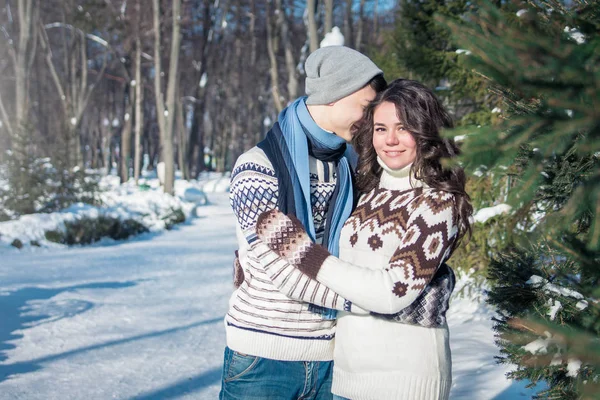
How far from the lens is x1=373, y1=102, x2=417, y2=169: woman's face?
2061 mm

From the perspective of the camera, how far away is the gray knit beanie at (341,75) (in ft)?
7.20

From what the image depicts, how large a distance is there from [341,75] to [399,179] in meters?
0.43

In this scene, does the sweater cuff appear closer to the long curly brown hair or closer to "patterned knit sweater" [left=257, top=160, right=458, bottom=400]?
"patterned knit sweater" [left=257, top=160, right=458, bottom=400]

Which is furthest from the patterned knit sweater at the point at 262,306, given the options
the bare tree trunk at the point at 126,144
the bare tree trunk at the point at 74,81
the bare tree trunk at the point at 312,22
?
the bare tree trunk at the point at 126,144

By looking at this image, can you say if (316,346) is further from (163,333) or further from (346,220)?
(163,333)

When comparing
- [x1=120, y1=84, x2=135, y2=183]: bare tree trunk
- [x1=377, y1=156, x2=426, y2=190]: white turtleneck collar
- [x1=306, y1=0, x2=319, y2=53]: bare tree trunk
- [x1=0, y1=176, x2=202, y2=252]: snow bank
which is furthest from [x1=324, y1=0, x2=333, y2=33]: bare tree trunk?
[x1=120, y1=84, x2=135, y2=183]: bare tree trunk

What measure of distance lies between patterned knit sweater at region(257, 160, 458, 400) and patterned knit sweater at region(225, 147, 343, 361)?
81 millimetres

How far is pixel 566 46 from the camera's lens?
2.85 ft

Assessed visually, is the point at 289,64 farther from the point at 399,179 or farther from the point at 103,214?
the point at 399,179

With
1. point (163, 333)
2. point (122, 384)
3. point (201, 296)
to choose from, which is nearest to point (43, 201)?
point (201, 296)

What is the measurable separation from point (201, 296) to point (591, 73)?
7096mm

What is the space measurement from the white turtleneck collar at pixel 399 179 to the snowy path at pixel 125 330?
2509 mm

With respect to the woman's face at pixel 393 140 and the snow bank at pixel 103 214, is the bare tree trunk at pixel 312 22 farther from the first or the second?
the woman's face at pixel 393 140

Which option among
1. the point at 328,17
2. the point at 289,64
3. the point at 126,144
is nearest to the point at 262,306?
the point at 328,17
